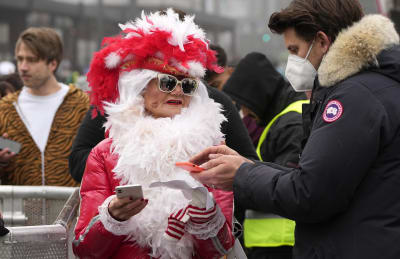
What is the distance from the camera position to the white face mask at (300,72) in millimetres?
2547

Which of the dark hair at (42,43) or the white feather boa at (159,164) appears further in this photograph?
the dark hair at (42,43)

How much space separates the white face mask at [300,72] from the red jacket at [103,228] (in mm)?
599

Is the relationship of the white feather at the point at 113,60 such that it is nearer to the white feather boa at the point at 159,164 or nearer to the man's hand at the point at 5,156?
the white feather boa at the point at 159,164

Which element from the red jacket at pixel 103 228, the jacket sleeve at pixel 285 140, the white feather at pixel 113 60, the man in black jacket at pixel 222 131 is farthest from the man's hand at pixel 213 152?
the jacket sleeve at pixel 285 140

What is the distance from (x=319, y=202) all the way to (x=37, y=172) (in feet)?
11.1

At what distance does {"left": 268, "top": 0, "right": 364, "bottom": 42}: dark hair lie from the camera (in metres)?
2.38

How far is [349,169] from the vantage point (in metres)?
2.04

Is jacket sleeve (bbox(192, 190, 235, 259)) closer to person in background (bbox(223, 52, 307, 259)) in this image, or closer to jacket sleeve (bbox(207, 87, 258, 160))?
jacket sleeve (bbox(207, 87, 258, 160))

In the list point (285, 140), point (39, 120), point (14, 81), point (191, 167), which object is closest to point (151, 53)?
point (191, 167)

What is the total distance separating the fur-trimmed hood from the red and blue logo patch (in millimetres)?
140

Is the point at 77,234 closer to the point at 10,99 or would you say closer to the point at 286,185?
the point at 286,185

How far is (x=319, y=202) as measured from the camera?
6.80 ft

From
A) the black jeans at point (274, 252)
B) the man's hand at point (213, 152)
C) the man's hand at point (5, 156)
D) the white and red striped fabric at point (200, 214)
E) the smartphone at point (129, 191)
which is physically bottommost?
the black jeans at point (274, 252)

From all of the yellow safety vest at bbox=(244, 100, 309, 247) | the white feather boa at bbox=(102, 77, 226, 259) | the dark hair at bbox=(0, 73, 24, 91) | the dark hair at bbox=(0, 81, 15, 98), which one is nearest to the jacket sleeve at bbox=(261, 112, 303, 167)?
the yellow safety vest at bbox=(244, 100, 309, 247)
